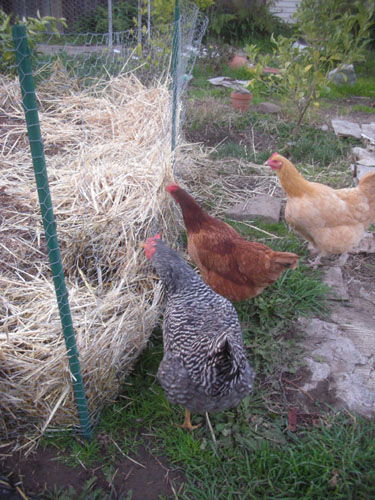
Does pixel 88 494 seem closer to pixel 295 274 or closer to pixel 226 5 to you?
pixel 295 274

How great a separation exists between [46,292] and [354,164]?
451cm

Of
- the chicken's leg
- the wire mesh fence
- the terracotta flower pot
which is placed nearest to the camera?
the wire mesh fence

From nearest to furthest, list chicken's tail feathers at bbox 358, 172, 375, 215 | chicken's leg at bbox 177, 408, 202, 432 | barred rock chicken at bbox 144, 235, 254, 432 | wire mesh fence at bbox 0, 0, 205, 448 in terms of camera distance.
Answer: barred rock chicken at bbox 144, 235, 254, 432, wire mesh fence at bbox 0, 0, 205, 448, chicken's leg at bbox 177, 408, 202, 432, chicken's tail feathers at bbox 358, 172, 375, 215

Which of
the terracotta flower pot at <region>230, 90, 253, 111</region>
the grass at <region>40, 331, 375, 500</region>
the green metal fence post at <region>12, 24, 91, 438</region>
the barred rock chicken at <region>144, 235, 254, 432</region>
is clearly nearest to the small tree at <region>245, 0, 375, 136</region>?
the terracotta flower pot at <region>230, 90, 253, 111</region>

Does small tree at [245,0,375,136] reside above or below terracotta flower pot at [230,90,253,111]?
above

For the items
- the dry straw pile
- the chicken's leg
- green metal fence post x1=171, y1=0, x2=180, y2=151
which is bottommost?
the chicken's leg

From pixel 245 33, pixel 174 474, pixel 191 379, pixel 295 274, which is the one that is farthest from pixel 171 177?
pixel 245 33

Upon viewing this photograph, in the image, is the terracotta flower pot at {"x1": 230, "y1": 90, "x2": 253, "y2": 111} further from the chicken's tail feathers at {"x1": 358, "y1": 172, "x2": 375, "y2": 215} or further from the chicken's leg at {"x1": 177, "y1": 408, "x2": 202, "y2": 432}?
the chicken's leg at {"x1": 177, "y1": 408, "x2": 202, "y2": 432}

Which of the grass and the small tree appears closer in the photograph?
the grass

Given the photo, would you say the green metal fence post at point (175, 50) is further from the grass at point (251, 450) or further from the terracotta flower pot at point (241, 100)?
the terracotta flower pot at point (241, 100)

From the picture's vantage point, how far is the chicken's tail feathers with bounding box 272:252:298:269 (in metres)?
2.32

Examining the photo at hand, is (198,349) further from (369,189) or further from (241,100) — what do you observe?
(241,100)

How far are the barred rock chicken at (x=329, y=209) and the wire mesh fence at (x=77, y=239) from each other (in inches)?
43.2

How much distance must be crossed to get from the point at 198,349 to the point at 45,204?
3.22ft
